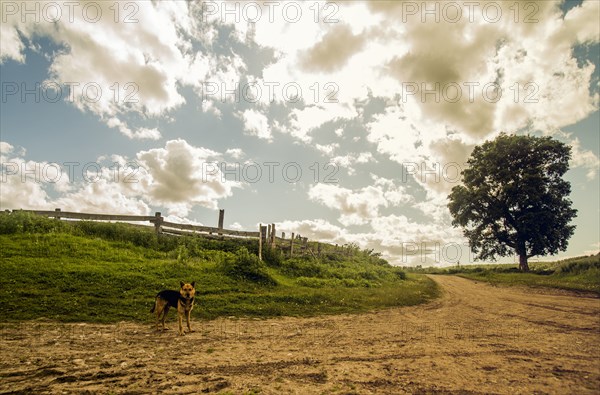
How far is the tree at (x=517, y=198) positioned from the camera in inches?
1176

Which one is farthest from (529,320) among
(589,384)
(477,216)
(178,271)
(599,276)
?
(477,216)

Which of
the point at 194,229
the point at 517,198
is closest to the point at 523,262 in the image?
the point at 517,198

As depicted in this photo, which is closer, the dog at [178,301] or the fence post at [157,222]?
the dog at [178,301]

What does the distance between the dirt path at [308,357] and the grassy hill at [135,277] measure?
5.44 feet

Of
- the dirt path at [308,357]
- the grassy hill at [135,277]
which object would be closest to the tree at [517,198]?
the grassy hill at [135,277]

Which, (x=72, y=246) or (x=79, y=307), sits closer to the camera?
(x=79, y=307)

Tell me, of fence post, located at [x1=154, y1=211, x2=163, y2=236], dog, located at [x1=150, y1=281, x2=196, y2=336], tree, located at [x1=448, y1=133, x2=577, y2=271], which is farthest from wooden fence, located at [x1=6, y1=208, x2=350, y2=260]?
tree, located at [x1=448, y1=133, x2=577, y2=271]

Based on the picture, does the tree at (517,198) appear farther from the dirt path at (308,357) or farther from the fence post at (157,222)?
the fence post at (157,222)

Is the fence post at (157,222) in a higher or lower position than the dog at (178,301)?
higher

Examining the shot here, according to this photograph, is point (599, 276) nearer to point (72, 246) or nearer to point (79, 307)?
point (79, 307)

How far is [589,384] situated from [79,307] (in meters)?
12.8

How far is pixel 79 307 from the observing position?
9.89 meters

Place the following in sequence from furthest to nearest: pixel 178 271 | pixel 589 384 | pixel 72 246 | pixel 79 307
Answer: pixel 72 246
pixel 178 271
pixel 79 307
pixel 589 384

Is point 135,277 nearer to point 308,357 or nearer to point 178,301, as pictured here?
point 178,301
